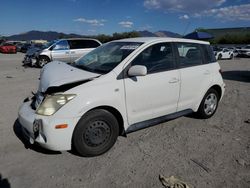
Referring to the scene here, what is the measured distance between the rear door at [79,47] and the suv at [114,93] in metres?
10.6

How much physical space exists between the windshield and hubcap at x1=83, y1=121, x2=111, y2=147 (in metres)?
0.82

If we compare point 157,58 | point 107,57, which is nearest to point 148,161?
point 157,58

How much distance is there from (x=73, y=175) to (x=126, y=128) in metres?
1.11

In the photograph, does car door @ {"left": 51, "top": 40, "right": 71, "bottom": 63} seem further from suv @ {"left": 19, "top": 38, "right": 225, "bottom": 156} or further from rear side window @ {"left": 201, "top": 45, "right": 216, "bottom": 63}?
rear side window @ {"left": 201, "top": 45, "right": 216, "bottom": 63}

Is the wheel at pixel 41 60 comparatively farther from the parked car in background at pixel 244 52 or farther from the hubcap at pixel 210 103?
the parked car in background at pixel 244 52

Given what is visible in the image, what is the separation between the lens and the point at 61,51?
15.0m

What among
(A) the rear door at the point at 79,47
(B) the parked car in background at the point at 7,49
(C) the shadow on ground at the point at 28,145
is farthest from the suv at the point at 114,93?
(B) the parked car in background at the point at 7,49

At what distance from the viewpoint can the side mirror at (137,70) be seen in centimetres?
363

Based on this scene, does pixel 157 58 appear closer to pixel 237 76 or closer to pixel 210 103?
pixel 210 103

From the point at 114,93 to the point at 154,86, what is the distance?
78 centimetres

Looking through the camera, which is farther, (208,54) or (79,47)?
(79,47)

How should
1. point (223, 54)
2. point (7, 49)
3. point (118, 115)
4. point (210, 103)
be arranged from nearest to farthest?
1. point (118, 115)
2. point (210, 103)
3. point (223, 54)
4. point (7, 49)

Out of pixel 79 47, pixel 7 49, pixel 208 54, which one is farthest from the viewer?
pixel 7 49

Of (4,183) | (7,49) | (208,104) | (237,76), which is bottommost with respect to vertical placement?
(237,76)
